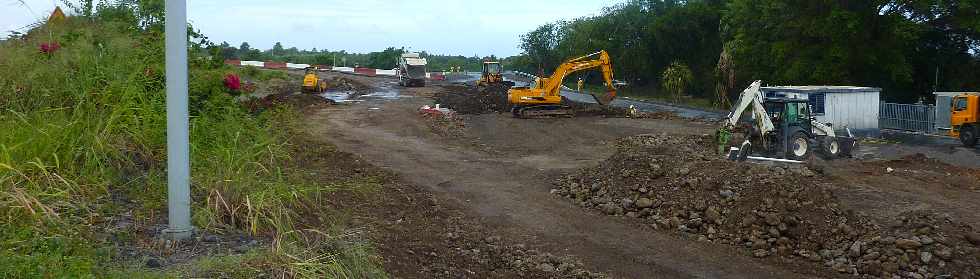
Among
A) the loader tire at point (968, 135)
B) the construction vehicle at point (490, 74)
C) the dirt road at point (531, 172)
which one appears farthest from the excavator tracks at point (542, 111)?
the construction vehicle at point (490, 74)

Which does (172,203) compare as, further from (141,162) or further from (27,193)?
(141,162)

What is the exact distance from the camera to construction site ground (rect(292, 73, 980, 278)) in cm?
893

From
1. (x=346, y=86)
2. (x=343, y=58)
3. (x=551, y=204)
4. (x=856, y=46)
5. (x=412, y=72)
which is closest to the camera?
(x=551, y=204)

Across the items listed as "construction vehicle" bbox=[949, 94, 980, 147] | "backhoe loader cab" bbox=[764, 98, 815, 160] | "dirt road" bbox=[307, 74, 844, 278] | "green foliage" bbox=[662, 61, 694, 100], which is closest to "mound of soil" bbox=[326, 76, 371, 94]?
"dirt road" bbox=[307, 74, 844, 278]

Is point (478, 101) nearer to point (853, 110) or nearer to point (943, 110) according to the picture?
point (853, 110)

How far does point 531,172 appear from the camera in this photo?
1659 centimetres

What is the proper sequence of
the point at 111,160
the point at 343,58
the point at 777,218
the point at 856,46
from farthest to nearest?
the point at 343,58
the point at 856,46
the point at 777,218
the point at 111,160

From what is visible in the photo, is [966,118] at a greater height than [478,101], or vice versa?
[478,101]

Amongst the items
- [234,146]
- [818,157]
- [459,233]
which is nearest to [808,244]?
[459,233]

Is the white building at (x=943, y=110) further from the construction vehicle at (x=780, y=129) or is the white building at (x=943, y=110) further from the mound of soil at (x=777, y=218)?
the mound of soil at (x=777, y=218)

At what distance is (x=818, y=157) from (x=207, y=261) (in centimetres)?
1743

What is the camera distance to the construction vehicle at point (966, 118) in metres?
23.6

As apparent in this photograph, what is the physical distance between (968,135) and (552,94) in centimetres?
1390

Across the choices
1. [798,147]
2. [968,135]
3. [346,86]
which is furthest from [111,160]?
[346,86]
